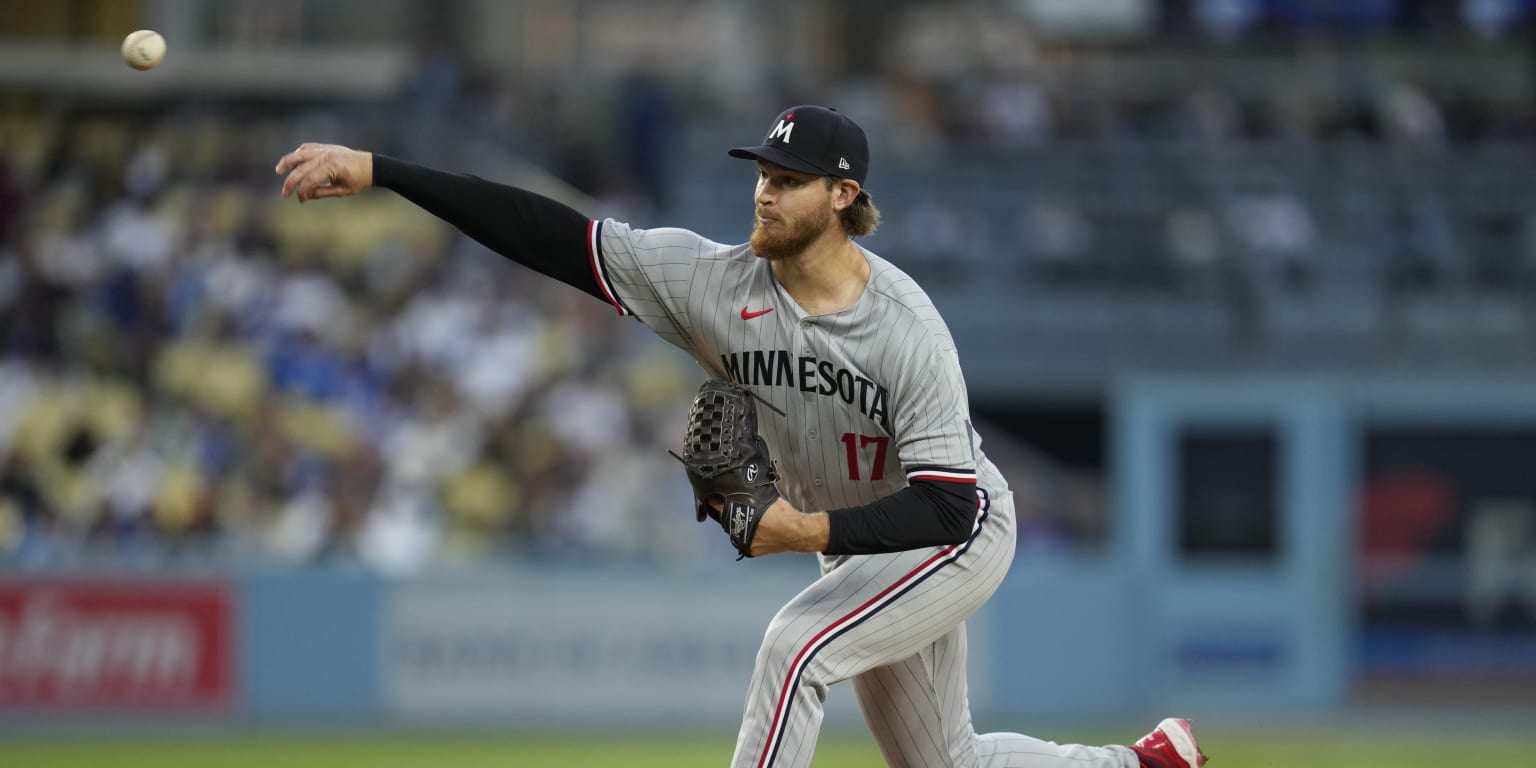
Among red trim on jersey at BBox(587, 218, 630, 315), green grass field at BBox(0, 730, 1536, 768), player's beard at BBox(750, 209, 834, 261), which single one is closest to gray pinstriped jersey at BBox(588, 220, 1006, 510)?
red trim on jersey at BBox(587, 218, 630, 315)

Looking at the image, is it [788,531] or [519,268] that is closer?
[788,531]

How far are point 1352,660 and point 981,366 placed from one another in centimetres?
382

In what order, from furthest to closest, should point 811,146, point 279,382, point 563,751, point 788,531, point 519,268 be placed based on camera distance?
point 519,268 → point 279,382 → point 563,751 → point 811,146 → point 788,531

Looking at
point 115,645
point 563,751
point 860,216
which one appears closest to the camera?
point 860,216

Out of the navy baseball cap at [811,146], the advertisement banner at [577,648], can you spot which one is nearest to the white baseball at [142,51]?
the navy baseball cap at [811,146]

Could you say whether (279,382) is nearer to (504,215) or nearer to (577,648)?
(577,648)

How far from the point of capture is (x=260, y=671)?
13.2 m

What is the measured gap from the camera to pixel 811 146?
16.4 ft

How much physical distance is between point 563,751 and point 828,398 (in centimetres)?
719

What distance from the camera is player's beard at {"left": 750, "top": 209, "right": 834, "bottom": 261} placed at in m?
5.06

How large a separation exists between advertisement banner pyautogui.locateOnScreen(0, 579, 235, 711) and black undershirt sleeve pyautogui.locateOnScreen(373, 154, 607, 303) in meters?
8.76

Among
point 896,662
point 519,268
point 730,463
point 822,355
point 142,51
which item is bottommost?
point 896,662

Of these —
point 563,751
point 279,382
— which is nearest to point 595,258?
point 563,751

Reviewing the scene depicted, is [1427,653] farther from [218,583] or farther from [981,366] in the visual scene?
[218,583]
